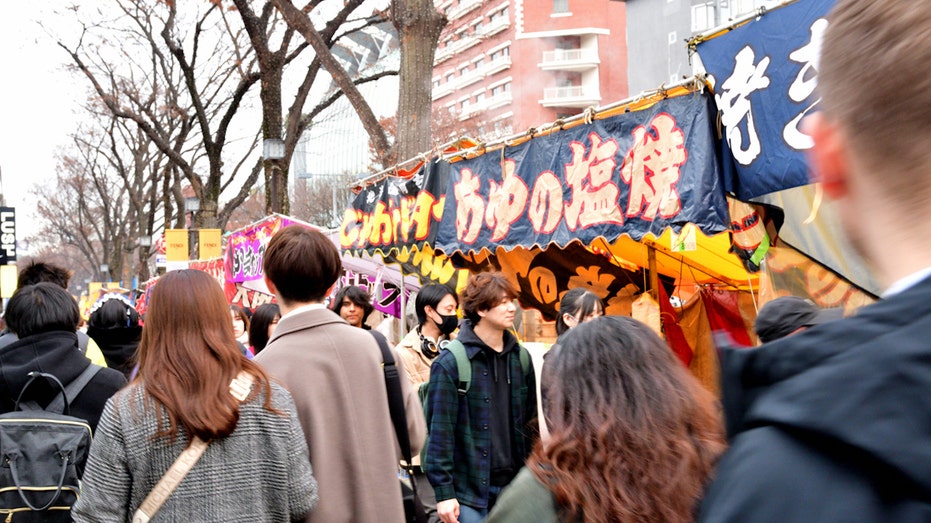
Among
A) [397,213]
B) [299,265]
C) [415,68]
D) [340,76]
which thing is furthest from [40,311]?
[340,76]

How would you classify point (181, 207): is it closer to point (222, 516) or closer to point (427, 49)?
point (427, 49)

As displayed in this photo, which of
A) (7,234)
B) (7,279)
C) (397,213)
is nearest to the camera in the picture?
(397,213)

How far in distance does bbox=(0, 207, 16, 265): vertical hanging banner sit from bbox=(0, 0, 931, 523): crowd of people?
23.8m

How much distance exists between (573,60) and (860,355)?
173 ft

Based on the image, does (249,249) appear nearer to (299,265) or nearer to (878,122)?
(299,265)

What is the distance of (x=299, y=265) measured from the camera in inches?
122

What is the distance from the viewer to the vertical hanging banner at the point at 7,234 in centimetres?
2566

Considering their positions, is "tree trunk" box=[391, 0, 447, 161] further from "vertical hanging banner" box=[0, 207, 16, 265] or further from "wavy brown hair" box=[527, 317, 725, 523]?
"vertical hanging banner" box=[0, 207, 16, 265]

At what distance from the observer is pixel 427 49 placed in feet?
30.7

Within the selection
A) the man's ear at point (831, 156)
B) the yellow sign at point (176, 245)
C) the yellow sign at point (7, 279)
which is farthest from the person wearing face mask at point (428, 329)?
the yellow sign at point (7, 279)

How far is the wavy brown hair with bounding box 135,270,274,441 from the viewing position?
2477 millimetres

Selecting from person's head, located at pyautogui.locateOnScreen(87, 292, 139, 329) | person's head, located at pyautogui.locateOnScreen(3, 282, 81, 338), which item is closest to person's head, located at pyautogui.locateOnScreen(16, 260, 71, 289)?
person's head, located at pyautogui.locateOnScreen(87, 292, 139, 329)

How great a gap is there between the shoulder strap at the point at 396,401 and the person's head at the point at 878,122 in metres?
2.50

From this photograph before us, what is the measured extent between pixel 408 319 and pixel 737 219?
17.6 feet
